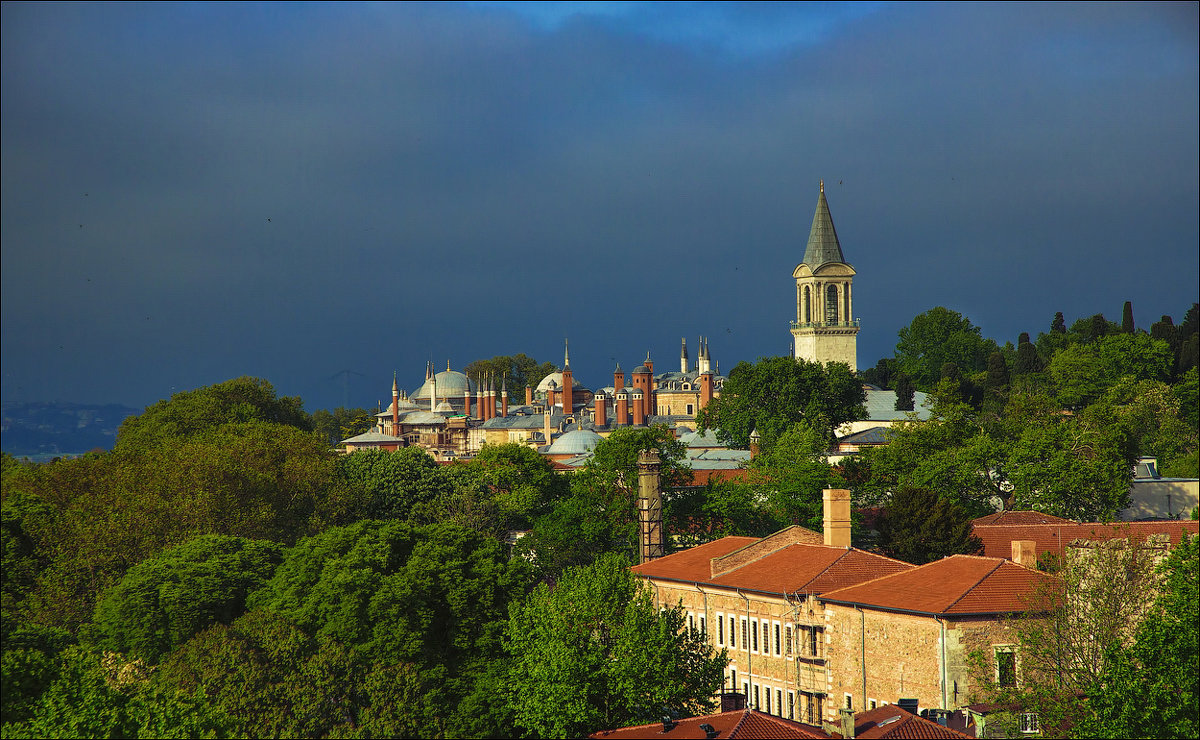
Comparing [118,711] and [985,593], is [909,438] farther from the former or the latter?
[118,711]

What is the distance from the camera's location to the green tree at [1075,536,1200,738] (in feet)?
79.3

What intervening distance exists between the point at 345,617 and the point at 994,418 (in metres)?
62.8

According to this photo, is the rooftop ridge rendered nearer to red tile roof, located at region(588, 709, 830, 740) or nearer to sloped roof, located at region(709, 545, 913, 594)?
sloped roof, located at region(709, 545, 913, 594)

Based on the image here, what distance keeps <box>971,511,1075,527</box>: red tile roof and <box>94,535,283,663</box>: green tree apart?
25.9 metres

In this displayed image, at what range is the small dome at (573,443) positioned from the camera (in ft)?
408

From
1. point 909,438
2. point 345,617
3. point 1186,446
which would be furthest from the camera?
point 1186,446

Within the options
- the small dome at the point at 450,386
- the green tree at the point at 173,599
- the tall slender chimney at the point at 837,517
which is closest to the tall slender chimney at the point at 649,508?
the tall slender chimney at the point at 837,517

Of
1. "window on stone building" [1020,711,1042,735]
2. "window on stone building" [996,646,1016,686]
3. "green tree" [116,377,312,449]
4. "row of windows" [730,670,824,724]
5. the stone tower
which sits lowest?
"row of windows" [730,670,824,724]

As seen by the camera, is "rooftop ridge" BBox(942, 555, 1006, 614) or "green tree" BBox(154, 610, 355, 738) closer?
"green tree" BBox(154, 610, 355, 738)

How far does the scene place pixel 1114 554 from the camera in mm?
29484

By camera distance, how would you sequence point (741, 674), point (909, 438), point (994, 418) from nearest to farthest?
point (741, 674) < point (909, 438) < point (994, 418)

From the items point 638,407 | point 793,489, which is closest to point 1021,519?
point 793,489

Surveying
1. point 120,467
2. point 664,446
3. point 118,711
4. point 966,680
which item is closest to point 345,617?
point 118,711

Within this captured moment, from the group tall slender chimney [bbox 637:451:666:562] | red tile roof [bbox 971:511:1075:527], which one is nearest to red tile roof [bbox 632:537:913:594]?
tall slender chimney [bbox 637:451:666:562]
